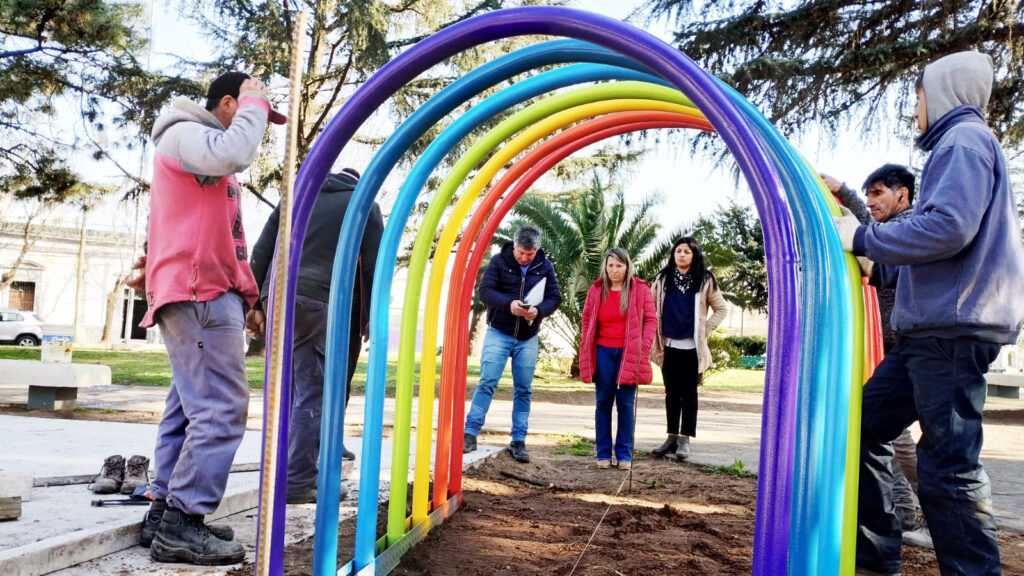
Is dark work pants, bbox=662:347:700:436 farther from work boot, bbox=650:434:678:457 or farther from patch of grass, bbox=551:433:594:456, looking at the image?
patch of grass, bbox=551:433:594:456

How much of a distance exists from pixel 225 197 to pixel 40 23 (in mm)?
12685

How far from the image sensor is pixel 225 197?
3098 millimetres

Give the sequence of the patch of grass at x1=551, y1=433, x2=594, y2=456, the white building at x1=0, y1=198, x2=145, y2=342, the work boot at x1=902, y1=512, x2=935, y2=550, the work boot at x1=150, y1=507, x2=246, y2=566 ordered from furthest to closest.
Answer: the white building at x1=0, y1=198, x2=145, y2=342 < the patch of grass at x1=551, y1=433, x2=594, y2=456 < the work boot at x1=902, y1=512, x2=935, y2=550 < the work boot at x1=150, y1=507, x2=246, y2=566

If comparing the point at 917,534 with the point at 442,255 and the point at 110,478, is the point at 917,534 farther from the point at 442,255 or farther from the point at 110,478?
the point at 110,478

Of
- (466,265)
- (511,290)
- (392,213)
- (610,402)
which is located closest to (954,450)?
(392,213)

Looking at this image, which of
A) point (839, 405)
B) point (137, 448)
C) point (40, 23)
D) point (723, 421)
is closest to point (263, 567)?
point (839, 405)

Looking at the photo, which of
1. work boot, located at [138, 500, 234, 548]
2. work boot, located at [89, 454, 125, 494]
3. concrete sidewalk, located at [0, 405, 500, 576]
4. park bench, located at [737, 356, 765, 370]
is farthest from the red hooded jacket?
park bench, located at [737, 356, 765, 370]

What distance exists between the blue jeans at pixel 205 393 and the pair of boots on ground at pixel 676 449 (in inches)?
177

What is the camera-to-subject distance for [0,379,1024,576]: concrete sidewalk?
301 cm

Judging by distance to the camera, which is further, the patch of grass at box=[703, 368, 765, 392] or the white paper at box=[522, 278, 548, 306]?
the patch of grass at box=[703, 368, 765, 392]

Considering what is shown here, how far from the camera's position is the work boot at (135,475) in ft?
12.1

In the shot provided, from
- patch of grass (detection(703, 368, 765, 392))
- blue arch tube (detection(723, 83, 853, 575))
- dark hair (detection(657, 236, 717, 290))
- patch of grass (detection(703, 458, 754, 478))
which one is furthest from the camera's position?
patch of grass (detection(703, 368, 765, 392))

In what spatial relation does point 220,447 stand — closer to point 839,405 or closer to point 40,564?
point 40,564

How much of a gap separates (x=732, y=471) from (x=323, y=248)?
3.59m
